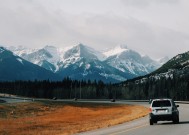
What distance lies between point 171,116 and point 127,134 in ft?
30.1

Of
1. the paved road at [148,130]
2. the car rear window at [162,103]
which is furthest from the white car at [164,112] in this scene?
the paved road at [148,130]

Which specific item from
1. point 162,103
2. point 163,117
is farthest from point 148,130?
point 162,103

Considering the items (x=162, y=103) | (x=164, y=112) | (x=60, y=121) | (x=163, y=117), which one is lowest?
(x=60, y=121)

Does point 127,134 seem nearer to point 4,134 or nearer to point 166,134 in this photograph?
point 166,134

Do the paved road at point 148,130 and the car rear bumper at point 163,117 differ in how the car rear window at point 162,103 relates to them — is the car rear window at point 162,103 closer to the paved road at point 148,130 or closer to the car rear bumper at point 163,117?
the car rear bumper at point 163,117

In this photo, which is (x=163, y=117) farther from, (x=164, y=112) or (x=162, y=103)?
(x=162, y=103)

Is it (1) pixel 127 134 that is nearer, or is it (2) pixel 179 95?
(1) pixel 127 134

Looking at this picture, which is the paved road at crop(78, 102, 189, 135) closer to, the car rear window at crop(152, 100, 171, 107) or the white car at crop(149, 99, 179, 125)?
the white car at crop(149, 99, 179, 125)

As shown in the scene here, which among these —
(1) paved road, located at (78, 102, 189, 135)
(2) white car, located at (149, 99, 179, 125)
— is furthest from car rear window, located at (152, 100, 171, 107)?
(1) paved road, located at (78, 102, 189, 135)

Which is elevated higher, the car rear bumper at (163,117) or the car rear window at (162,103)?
the car rear window at (162,103)

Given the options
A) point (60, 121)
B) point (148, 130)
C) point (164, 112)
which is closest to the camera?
point (148, 130)

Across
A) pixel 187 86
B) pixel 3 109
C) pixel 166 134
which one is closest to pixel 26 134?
pixel 166 134

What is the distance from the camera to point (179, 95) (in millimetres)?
194125

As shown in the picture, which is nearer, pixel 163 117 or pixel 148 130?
pixel 148 130
